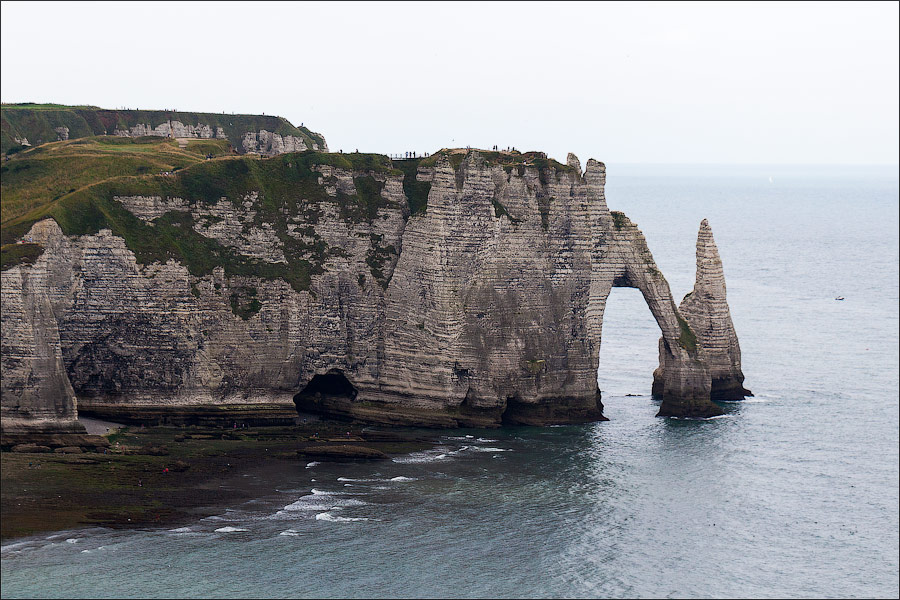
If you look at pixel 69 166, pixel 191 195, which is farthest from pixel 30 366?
pixel 69 166

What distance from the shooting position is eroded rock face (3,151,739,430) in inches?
3445

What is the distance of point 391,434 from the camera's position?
3467 inches

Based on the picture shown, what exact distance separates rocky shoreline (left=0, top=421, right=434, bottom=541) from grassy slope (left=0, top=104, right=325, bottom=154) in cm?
3603

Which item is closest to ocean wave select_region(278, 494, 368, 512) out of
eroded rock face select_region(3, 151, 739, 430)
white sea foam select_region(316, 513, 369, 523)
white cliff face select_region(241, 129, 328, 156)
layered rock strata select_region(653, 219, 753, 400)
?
white sea foam select_region(316, 513, 369, 523)

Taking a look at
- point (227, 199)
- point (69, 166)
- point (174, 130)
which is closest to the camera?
point (227, 199)

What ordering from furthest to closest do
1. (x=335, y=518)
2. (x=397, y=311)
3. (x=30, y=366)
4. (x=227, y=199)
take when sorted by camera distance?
(x=397, y=311), (x=227, y=199), (x=30, y=366), (x=335, y=518)

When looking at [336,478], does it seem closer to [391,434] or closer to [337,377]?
[391,434]

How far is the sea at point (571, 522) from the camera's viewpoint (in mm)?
61406

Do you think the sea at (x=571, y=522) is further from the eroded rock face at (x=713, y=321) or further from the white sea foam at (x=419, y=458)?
the eroded rock face at (x=713, y=321)

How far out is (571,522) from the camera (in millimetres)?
71062

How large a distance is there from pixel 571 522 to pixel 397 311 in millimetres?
28904

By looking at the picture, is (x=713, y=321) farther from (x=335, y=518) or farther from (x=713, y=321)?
(x=335, y=518)

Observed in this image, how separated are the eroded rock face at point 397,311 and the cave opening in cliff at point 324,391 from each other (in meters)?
0.13

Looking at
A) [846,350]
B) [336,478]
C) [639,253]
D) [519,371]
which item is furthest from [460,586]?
[846,350]
